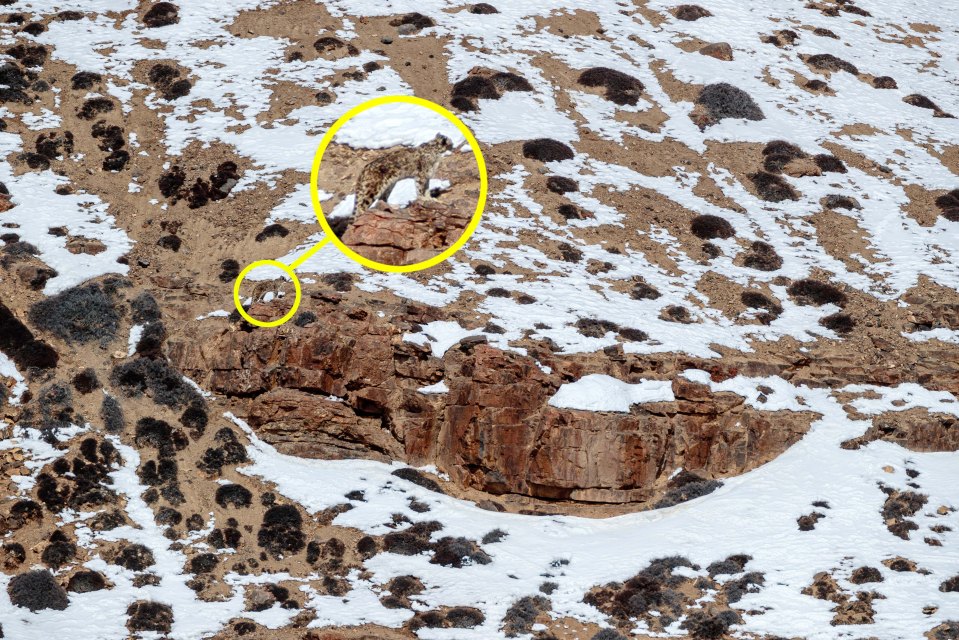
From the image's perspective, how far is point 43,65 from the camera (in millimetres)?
61906

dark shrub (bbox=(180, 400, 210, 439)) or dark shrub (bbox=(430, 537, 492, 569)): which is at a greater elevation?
dark shrub (bbox=(180, 400, 210, 439))

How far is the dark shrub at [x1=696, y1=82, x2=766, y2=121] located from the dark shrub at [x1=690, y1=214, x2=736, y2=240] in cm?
1193

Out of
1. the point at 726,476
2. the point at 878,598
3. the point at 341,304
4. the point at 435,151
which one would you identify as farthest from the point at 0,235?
the point at 878,598

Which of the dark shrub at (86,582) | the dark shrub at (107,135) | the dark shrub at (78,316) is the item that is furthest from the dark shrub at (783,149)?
the dark shrub at (86,582)

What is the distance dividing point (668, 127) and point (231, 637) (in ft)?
136

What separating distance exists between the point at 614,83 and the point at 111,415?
38.0 metres

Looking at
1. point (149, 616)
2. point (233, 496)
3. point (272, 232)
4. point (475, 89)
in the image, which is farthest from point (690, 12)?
point (149, 616)

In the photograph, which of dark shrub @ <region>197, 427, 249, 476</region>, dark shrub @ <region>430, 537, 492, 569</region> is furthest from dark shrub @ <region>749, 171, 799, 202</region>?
dark shrub @ <region>197, 427, 249, 476</region>

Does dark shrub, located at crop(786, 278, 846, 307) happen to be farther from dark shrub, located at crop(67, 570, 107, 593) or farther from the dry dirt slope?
dark shrub, located at crop(67, 570, 107, 593)

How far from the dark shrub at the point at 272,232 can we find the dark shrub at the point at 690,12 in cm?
3828

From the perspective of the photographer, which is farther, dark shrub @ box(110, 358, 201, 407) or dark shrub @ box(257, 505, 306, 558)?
dark shrub @ box(110, 358, 201, 407)

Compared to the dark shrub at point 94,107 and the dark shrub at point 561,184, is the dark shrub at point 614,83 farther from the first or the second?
the dark shrub at point 94,107

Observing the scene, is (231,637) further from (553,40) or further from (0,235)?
(553,40)

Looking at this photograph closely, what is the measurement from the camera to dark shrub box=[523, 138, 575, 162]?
59219 millimetres
